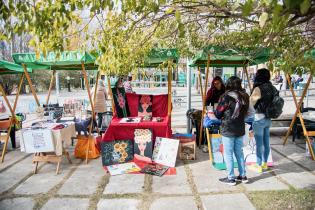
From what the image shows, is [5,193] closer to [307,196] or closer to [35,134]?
[35,134]

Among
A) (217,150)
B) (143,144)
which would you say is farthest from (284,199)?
(143,144)

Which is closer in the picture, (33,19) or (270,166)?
(33,19)

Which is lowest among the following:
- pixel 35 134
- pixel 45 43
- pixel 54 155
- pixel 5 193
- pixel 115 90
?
pixel 5 193

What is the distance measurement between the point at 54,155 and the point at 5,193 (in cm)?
117

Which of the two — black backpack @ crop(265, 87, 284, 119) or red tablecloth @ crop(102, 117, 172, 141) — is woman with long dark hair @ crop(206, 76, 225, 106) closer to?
red tablecloth @ crop(102, 117, 172, 141)

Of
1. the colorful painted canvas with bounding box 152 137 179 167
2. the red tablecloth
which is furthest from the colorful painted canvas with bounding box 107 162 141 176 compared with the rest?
the red tablecloth

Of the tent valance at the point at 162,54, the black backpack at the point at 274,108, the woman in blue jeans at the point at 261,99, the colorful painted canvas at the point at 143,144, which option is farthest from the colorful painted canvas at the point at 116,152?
the black backpack at the point at 274,108

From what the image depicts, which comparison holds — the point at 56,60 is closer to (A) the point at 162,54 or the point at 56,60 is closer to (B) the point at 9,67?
(B) the point at 9,67

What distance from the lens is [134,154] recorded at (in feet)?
19.0

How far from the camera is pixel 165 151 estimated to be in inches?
220

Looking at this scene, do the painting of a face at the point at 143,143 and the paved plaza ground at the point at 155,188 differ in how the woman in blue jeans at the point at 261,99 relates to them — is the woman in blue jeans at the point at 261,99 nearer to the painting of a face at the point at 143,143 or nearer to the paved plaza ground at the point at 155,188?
the paved plaza ground at the point at 155,188

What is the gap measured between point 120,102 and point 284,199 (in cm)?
388

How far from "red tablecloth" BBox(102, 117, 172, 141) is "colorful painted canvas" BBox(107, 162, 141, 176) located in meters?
0.60

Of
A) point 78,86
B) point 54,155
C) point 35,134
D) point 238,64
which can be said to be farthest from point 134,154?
point 78,86
